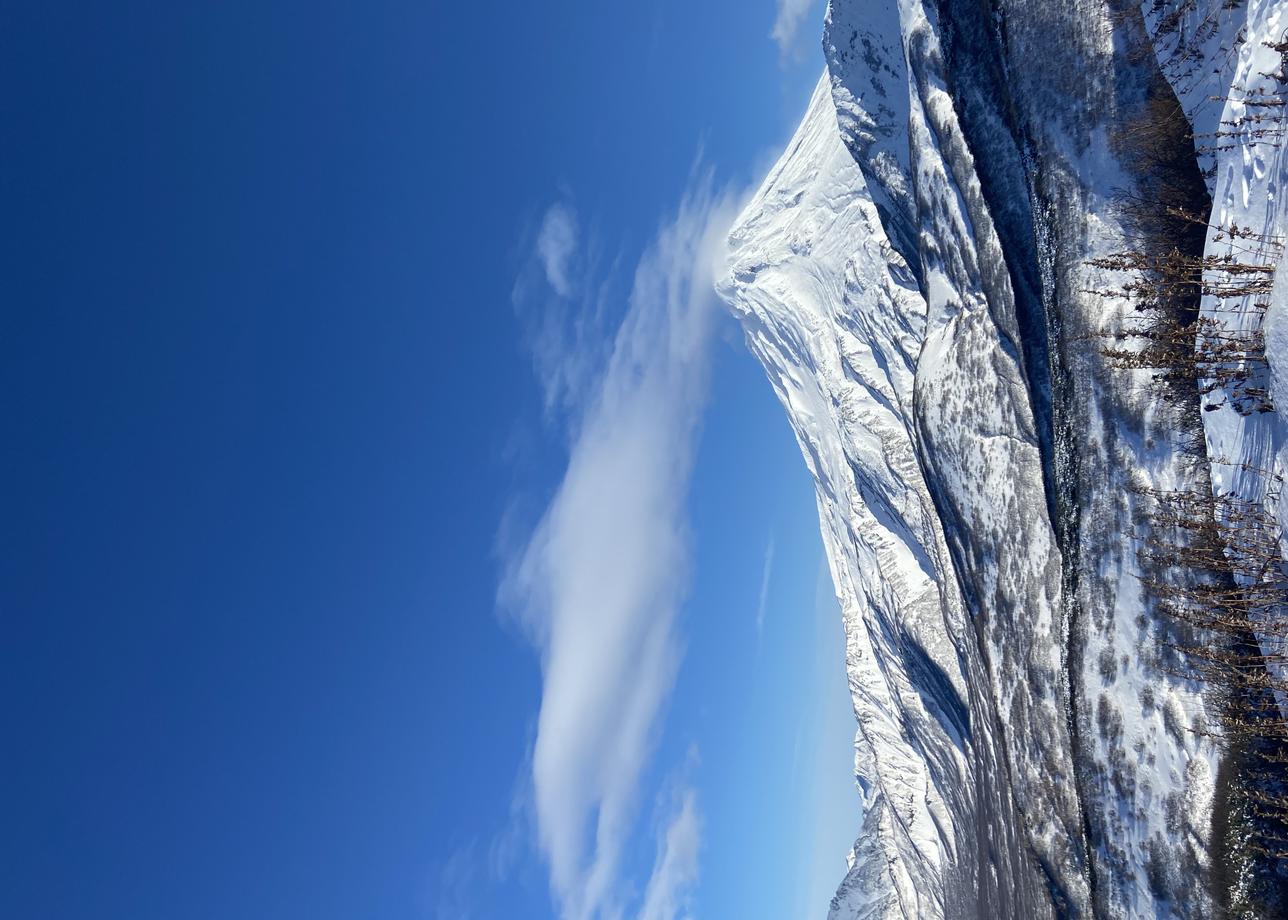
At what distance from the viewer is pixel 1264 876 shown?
401 inches

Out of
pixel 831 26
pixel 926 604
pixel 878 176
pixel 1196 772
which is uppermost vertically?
pixel 831 26

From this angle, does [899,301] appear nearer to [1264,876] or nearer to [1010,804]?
[1010,804]

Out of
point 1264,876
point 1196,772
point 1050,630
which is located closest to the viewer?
point 1264,876

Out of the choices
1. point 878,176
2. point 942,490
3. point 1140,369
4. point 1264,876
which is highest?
point 878,176

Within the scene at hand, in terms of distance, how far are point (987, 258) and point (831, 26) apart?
56.1 feet

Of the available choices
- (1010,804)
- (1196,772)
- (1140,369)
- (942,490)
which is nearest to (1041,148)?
(1140,369)

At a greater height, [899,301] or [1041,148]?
[899,301]

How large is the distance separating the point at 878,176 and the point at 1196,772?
21990mm

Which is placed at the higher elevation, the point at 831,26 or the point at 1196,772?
the point at 831,26

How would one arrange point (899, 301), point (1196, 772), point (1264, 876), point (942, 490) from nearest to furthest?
1. point (1264, 876)
2. point (1196, 772)
3. point (942, 490)
4. point (899, 301)

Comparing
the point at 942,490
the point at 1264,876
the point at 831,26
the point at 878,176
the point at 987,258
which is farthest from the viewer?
the point at 831,26

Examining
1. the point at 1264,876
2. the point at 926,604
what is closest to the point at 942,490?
the point at 1264,876

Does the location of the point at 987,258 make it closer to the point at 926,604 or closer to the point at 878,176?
the point at 878,176

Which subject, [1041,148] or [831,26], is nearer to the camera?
[1041,148]
